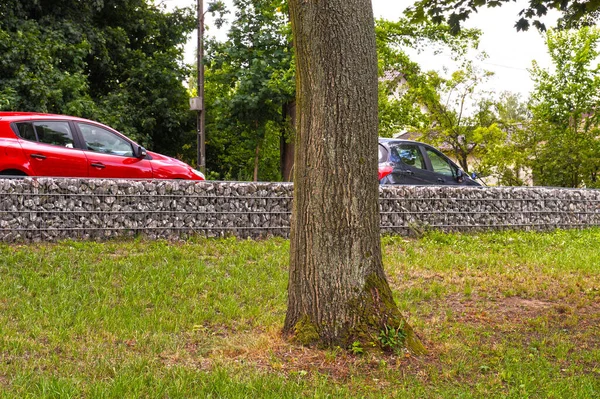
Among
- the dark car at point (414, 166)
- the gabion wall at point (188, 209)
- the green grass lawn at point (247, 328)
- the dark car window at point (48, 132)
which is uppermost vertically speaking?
the dark car window at point (48, 132)

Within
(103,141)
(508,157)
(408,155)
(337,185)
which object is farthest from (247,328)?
(508,157)

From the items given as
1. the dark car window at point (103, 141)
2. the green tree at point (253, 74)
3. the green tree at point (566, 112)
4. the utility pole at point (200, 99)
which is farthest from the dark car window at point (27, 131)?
the green tree at point (566, 112)

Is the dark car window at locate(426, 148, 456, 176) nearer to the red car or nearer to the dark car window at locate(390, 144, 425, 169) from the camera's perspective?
the dark car window at locate(390, 144, 425, 169)

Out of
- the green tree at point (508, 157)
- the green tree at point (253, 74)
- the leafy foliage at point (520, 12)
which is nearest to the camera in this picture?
the leafy foliage at point (520, 12)

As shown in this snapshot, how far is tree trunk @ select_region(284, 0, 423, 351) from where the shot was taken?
223 inches

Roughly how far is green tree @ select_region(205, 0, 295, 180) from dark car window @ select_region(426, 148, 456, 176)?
8239 millimetres

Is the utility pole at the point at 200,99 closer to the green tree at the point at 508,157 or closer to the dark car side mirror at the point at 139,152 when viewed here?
the dark car side mirror at the point at 139,152

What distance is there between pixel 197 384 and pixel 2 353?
165cm

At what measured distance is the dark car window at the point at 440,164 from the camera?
1493 centimetres

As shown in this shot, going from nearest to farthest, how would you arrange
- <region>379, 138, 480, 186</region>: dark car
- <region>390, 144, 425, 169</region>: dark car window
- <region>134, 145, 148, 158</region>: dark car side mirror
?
<region>134, 145, 148, 158</region>: dark car side mirror, <region>379, 138, 480, 186</region>: dark car, <region>390, 144, 425, 169</region>: dark car window

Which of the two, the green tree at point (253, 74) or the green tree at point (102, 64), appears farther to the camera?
the green tree at point (253, 74)

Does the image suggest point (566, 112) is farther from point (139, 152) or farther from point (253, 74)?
point (139, 152)

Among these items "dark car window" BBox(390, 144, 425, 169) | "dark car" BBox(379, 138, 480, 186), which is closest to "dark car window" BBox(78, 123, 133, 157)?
"dark car" BBox(379, 138, 480, 186)

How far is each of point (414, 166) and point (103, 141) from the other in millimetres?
6314
